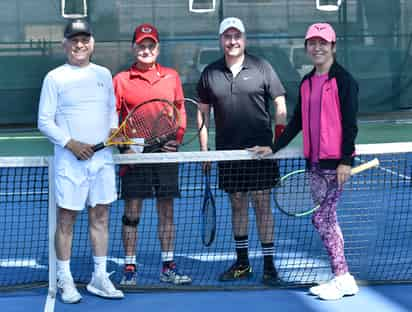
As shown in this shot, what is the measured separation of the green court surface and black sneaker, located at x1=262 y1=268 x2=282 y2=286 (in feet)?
15.7

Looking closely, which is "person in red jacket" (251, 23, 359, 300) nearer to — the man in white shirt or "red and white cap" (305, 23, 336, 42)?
"red and white cap" (305, 23, 336, 42)

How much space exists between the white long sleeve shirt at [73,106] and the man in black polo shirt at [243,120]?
2.04 ft

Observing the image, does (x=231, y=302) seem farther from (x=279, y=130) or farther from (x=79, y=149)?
(x=79, y=149)

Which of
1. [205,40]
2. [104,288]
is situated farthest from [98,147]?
[205,40]

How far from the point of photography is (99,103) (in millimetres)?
3730

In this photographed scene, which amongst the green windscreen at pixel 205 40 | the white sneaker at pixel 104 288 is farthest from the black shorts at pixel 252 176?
the green windscreen at pixel 205 40

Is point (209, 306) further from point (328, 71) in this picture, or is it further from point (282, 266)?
point (328, 71)

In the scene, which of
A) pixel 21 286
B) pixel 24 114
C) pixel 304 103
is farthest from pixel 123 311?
pixel 24 114

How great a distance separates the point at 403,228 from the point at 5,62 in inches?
273

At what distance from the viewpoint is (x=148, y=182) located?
160 inches

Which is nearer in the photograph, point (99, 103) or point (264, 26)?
point (99, 103)

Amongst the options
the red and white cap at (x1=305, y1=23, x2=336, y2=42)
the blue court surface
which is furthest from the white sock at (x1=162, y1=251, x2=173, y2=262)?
the red and white cap at (x1=305, y1=23, x2=336, y2=42)

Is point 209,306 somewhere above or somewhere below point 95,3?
below

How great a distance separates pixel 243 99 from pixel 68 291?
1231 millimetres
